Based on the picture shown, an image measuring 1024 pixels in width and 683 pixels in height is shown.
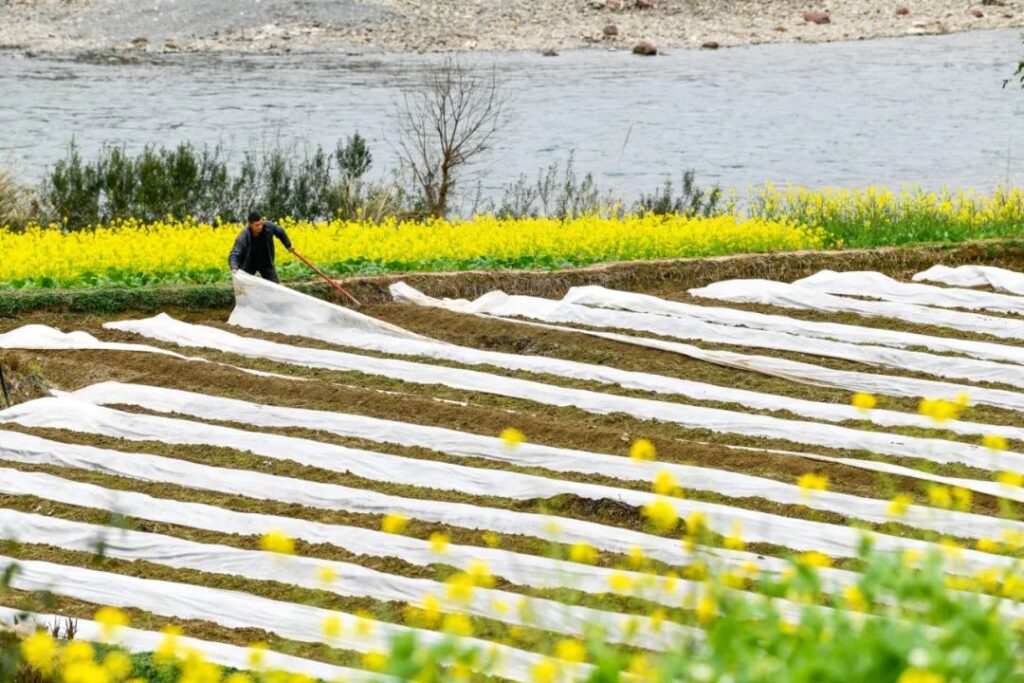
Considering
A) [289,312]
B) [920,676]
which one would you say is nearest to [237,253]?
[289,312]

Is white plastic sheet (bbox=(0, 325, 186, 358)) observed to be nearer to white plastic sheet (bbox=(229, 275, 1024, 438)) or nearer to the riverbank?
white plastic sheet (bbox=(229, 275, 1024, 438))

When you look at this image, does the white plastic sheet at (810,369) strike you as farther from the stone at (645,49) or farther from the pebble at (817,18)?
the pebble at (817,18)

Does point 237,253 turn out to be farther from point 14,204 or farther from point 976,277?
point 14,204

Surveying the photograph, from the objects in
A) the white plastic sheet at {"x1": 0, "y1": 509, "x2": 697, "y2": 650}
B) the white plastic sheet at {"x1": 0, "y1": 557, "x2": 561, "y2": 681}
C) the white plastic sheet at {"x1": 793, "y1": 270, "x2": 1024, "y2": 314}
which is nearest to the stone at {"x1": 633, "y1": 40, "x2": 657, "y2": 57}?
the white plastic sheet at {"x1": 793, "y1": 270, "x2": 1024, "y2": 314}

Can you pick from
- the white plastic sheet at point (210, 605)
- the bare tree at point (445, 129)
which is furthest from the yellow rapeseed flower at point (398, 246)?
the white plastic sheet at point (210, 605)

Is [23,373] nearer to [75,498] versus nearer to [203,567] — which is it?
[75,498]

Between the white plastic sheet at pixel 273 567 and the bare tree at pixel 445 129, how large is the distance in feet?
33.8

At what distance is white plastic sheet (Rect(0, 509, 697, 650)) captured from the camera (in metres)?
6.48

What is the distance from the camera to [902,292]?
41.5ft

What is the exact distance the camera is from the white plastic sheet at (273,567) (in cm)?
648

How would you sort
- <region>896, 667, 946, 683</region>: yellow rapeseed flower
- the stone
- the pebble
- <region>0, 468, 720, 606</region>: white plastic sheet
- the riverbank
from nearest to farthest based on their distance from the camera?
<region>896, 667, 946, 683</region>: yellow rapeseed flower, <region>0, 468, 720, 606</region>: white plastic sheet, the stone, the riverbank, the pebble

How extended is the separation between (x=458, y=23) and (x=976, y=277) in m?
33.4

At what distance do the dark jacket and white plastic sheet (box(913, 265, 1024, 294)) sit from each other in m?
5.38

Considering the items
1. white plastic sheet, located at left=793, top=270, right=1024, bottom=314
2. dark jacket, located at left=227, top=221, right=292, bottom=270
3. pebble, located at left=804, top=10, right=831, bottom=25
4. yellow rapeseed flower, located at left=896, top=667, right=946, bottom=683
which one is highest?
yellow rapeseed flower, located at left=896, top=667, right=946, bottom=683
